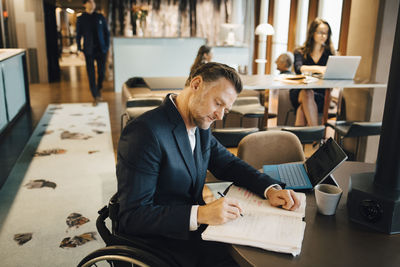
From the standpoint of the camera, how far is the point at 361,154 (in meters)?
4.31

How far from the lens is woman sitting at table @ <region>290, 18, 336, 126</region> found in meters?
4.31

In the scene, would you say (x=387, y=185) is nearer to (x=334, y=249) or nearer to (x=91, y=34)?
(x=334, y=249)

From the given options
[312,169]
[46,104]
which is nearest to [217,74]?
[312,169]

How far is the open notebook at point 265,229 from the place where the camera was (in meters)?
1.11

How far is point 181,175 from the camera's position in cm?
143

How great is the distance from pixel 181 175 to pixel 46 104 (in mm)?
6118

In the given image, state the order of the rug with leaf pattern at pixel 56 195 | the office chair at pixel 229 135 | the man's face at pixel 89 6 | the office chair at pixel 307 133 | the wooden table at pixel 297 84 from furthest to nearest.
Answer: the man's face at pixel 89 6, the wooden table at pixel 297 84, the office chair at pixel 307 133, the office chair at pixel 229 135, the rug with leaf pattern at pixel 56 195

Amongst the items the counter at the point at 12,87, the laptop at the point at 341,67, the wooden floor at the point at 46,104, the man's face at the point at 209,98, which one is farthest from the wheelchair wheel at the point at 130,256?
the counter at the point at 12,87

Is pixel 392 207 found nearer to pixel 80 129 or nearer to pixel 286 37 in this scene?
pixel 80 129

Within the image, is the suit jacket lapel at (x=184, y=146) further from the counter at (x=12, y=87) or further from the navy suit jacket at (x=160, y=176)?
the counter at (x=12, y=87)

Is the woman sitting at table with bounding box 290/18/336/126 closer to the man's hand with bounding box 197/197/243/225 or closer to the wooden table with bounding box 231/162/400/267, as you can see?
the wooden table with bounding box 231/162/400/267

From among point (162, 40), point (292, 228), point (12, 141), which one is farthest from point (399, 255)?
point (162, 40)

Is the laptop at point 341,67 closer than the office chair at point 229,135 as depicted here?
No

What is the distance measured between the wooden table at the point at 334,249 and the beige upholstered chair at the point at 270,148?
85 cm
